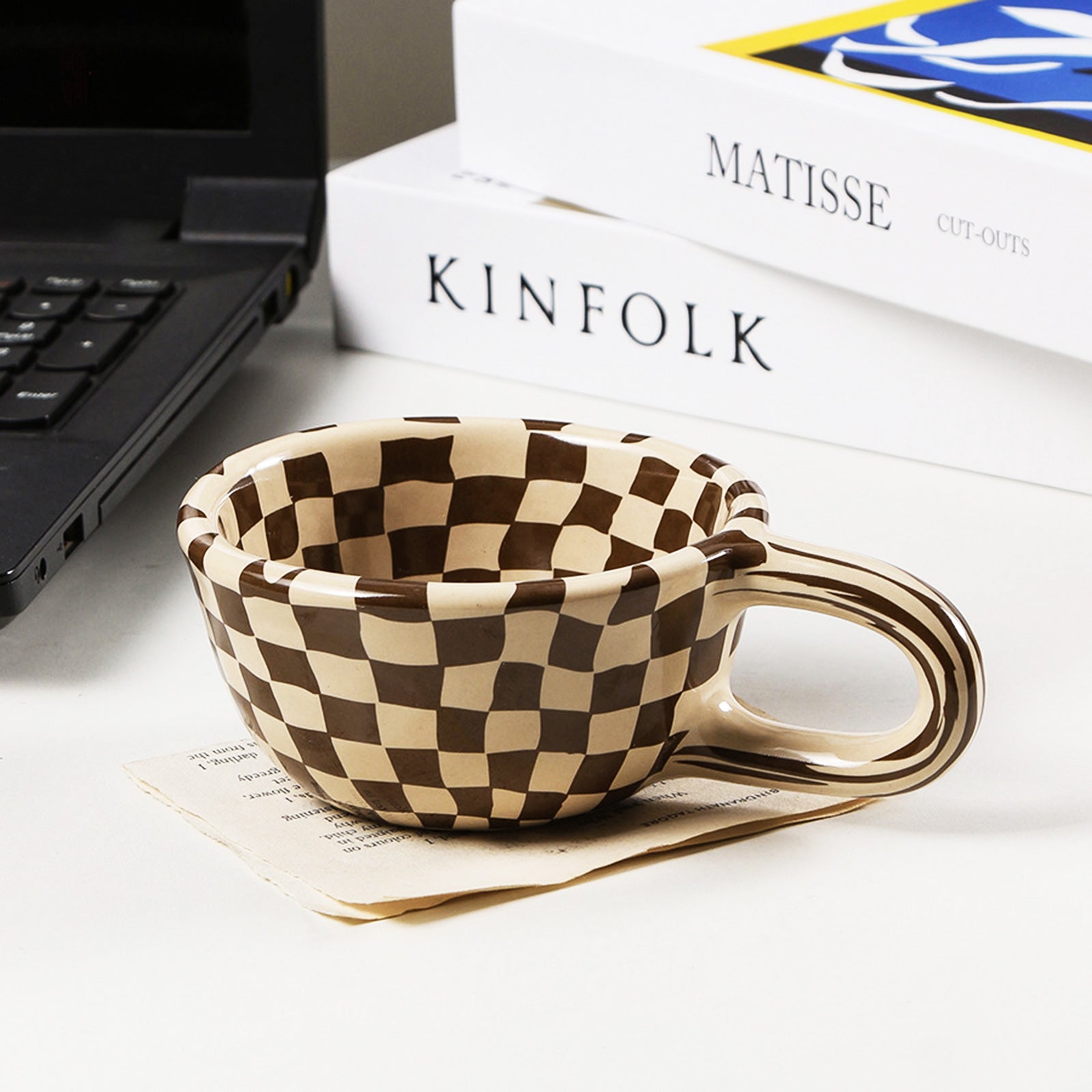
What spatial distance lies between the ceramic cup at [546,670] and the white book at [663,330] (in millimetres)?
173

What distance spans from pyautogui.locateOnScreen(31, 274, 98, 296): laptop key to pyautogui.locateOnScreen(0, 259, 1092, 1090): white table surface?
15 cm

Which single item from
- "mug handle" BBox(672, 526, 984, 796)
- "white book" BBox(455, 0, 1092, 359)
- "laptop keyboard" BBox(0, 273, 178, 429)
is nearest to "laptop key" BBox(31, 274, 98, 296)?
"laptop keyboard" BBox(0, 273, 178, 429)

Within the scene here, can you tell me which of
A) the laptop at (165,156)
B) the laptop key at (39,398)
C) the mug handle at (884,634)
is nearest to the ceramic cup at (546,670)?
the mug handle at (884,634)

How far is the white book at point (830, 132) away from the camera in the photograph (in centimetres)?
38

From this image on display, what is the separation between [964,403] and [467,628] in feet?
0.80

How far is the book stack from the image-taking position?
39cm

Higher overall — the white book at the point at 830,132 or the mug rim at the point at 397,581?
the white book at the point at 830,132

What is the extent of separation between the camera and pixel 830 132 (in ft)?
1.32

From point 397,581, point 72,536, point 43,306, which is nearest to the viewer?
point 397,581

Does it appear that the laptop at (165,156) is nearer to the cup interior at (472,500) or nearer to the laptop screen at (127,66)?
the laptop screen at (127,66)

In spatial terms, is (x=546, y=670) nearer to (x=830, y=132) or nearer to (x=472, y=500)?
(x=472, y=500)

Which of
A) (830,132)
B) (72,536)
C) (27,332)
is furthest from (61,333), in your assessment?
(830,132)

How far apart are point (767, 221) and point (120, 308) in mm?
193

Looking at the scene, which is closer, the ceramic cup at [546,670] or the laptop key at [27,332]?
the ceramic cup at [546,670]
